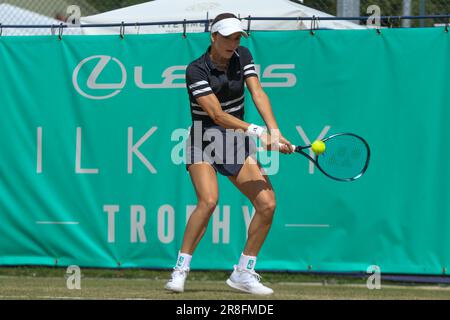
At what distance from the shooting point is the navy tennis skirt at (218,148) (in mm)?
7492

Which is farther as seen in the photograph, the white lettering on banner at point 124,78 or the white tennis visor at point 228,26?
the white lettering on banner at point 124,78

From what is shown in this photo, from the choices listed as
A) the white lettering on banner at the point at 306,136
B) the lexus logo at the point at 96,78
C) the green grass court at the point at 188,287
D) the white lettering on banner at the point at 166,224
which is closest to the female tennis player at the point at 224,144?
the green grass court at the point at 188,287

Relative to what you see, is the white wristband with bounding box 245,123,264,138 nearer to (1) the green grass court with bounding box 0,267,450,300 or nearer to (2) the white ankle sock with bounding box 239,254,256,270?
(2) the white ankle sock with bounding box 239,254,256,270

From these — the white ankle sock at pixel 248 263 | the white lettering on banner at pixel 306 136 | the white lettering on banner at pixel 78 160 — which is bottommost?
the white ankle sock at pixel 248 263

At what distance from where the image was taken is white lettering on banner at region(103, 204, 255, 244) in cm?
923

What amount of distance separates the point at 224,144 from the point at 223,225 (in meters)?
1.83

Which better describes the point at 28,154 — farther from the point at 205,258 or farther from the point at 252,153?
the point at 252,153

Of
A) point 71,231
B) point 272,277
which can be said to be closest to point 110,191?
point 71,231

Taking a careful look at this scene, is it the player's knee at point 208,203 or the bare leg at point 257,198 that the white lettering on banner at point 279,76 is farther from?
the player's knee at point 208,203

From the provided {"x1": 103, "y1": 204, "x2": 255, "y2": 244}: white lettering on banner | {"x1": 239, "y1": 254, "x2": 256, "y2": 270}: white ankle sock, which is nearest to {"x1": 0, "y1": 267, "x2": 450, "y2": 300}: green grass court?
{"x1": 239, "y1": 254, "x2": 256, "y2": 270}: white ankle sock

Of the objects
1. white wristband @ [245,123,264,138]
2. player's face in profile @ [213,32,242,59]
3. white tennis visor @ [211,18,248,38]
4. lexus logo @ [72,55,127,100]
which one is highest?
white tennis visor @ [211,18,248,38]

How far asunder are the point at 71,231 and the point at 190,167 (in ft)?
7.46

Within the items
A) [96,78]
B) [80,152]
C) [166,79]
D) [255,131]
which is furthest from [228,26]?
[80,152]

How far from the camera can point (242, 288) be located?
7.55 meters
